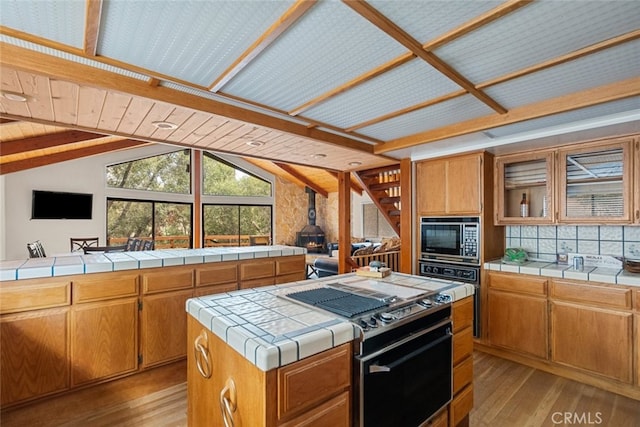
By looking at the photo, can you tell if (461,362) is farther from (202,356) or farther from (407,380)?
(202,356)

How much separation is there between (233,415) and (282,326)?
1.13ft

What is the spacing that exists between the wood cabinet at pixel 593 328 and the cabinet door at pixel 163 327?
3.19 m

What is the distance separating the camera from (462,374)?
176 cm

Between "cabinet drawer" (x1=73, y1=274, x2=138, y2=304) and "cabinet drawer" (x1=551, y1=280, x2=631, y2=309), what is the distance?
3.50 metres

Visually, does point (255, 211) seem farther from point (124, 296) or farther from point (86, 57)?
point (86, 57)

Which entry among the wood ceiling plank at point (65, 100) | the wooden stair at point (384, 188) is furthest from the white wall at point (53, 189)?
the wooden stair at point (384, 188)

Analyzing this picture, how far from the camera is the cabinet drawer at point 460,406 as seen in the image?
1.67 meters

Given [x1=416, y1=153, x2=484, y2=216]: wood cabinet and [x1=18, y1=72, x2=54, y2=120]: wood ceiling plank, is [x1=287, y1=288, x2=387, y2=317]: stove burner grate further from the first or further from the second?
[x1=416, y1=153, x2=484, y2=216]: wood cabinet

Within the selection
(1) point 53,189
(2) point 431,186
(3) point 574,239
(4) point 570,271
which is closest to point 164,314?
(2) point 431,186

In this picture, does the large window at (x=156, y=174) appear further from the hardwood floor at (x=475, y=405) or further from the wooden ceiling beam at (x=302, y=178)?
the hardwood floor at (x=475, y=405)

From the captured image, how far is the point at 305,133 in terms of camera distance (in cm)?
254

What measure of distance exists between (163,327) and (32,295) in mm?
872

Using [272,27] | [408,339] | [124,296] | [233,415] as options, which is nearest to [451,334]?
[408,339]

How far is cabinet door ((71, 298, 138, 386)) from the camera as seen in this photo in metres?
2.06
